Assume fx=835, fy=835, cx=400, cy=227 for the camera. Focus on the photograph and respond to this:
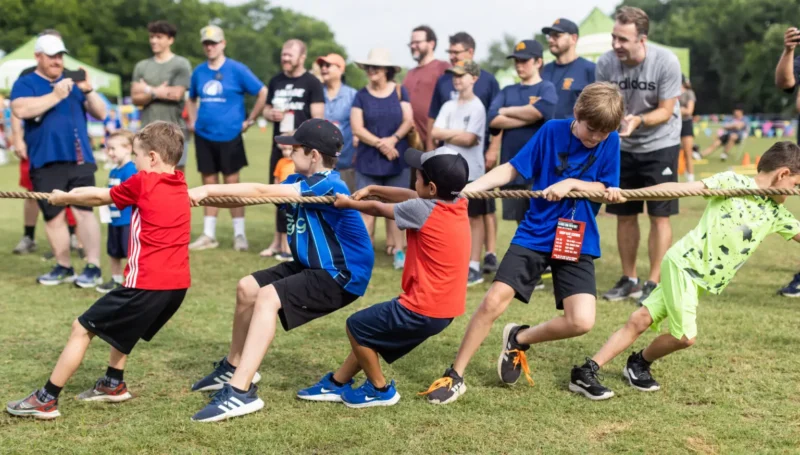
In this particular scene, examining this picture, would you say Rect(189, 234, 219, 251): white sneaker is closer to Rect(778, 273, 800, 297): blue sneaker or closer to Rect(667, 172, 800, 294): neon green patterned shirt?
Rect(778, 273, 800, 297): blue sneaker

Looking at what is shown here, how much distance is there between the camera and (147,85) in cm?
999

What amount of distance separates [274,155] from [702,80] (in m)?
71.5

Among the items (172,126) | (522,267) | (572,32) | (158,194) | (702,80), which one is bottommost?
(702,80)

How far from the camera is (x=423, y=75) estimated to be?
385 inches

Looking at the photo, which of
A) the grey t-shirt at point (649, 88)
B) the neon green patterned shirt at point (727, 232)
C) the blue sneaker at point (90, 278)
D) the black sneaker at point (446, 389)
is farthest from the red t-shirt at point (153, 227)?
the grey t-shirt at point (649, 88)

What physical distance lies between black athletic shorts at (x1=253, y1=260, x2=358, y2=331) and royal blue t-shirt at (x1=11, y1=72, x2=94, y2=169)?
4.00 metres

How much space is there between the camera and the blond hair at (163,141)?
15.4 ft

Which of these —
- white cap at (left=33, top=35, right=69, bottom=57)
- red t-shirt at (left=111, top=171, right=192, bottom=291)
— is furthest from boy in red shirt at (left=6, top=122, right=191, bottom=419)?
white cap at (left=33, top=35, right=69, bottom=57)

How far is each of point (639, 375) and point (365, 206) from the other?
6.53 feet

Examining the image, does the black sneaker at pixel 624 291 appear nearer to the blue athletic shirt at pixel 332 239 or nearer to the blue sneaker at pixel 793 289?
the blue sneaker at pixel 793 289

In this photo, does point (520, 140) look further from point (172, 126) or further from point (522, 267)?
point (172, 126)

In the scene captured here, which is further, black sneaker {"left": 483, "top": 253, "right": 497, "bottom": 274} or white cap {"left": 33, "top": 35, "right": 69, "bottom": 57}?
black sneaker {"left": 483, "top": 253, "right": 497, "bottom": 274}

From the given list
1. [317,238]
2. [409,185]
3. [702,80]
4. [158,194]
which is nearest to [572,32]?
[409,185]

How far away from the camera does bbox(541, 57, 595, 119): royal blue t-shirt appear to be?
319 inches
